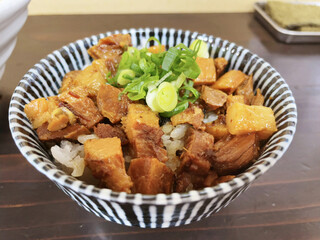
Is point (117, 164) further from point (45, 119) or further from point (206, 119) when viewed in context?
point (206, 119)

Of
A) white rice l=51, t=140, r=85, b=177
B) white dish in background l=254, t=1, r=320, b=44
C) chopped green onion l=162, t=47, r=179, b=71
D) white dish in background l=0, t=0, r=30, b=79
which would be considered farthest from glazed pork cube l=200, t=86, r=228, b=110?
white dish in background l=254, t=1, r=320, b=44

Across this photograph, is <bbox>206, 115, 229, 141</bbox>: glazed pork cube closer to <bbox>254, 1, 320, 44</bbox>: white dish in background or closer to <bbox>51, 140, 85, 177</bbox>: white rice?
<bbox>51, 140, 85, 177</bbox>: white rice

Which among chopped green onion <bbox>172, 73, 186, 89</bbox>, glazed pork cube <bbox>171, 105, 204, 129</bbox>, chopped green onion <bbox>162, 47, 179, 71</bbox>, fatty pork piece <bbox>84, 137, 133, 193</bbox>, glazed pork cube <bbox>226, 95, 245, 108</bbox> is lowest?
fatty pork piece <bbox>84, 137, 133, 193</bbox>

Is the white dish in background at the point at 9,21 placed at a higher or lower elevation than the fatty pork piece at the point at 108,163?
higher

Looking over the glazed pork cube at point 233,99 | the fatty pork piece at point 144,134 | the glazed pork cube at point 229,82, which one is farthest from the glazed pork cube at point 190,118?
the glazed pork cube at point 229,82

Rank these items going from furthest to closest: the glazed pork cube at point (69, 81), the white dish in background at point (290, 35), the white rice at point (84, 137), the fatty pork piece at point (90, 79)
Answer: the white dish in background at point (290, 35) → the glazed pork cube at point (69, 81) → the fatty pork piece at point (90, 79) → the white rice at point (84, 137)

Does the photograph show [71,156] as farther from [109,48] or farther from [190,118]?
[109,48]

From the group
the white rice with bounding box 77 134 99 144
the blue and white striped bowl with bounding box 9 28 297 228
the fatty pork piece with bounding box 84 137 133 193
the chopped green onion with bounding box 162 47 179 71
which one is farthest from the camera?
the chopped green onion with bounding box 162 47 179 71

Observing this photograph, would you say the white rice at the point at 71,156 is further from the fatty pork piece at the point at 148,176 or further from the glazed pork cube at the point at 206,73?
the glazed pork cube at the point at 206,73
